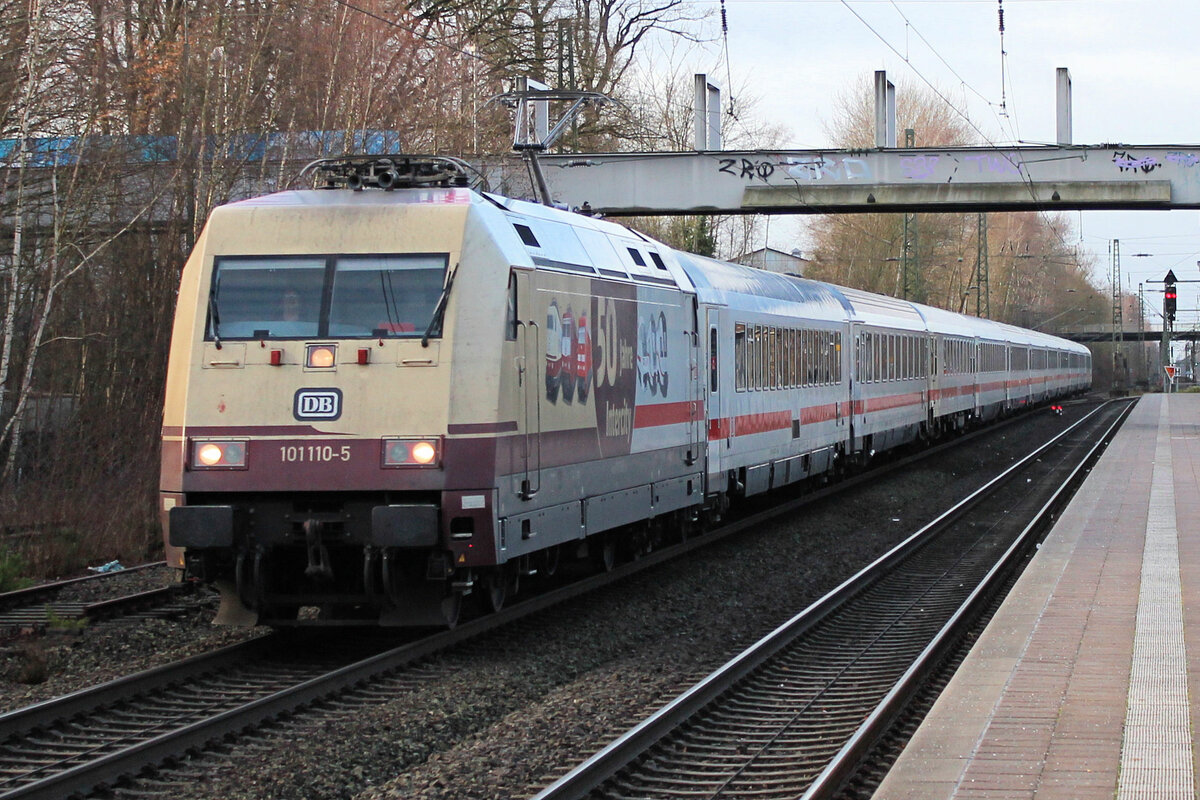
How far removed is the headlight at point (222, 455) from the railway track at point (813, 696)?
3355 mm

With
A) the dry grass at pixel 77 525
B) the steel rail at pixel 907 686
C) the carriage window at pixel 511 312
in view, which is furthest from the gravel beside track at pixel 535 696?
the dry grass at pixel 77 525

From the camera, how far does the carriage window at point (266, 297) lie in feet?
31.9

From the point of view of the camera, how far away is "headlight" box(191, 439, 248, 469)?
9.47 m

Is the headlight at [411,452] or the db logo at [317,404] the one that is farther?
the db logo at [317,404]

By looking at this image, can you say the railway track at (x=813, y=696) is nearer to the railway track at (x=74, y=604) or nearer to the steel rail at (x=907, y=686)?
the steel rail at (x=907, y=686)

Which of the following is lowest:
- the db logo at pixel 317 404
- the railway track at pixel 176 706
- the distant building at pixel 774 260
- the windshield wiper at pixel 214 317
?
the railway track at pixel 176 706

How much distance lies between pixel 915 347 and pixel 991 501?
891 centimetres

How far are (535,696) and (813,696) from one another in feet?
5.78

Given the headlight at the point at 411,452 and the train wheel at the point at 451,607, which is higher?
the headlight at the point at 411,452

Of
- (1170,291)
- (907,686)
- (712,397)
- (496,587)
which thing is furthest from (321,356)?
(1170,291)

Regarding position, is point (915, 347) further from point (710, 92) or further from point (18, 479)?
point (18, 479)

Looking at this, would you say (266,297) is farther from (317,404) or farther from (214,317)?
(317,404)

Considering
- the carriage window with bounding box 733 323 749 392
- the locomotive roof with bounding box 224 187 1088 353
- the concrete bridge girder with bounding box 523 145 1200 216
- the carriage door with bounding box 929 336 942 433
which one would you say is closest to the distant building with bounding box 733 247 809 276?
the carriage door with bounding box 929 336 942 433

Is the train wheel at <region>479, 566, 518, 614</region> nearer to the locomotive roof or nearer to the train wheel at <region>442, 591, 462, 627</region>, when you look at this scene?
the train wheel at <region>442, 591, 462, 627</region>
